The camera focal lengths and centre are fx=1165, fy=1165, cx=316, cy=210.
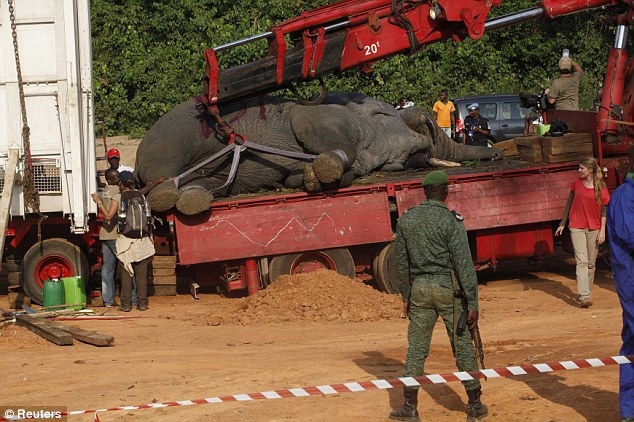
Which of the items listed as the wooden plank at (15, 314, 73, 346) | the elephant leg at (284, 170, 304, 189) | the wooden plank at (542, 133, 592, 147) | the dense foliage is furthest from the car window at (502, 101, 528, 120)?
the wooden plank at (15, 314, 73, 346)

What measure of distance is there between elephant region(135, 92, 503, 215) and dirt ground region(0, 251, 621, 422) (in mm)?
1563

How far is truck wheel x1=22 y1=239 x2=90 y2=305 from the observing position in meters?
15.2

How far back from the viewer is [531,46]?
30500mm

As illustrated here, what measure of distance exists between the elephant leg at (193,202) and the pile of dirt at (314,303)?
4.18 ft

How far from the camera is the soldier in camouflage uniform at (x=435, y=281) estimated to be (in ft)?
29.2

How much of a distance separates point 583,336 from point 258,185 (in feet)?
18.2

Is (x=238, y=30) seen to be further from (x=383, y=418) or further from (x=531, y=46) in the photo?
(x=383, y=418)

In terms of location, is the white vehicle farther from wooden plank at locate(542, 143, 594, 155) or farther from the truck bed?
wooden plank at locate(542, 143, 594, 155)

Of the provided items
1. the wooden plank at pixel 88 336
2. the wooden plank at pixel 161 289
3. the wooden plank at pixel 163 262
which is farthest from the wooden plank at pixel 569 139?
the wooden plank at pixel 88 336

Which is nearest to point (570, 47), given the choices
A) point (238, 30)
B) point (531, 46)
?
point (531, 46)

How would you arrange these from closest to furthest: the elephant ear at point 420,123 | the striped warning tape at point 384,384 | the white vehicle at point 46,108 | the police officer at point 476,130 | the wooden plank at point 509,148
Answer: the striped warning tape at point 384,384
the white vehicle at point 46,108
the elephant ear at point 420,123
the wooden plank at point 509,148
the police officer at point 476,130

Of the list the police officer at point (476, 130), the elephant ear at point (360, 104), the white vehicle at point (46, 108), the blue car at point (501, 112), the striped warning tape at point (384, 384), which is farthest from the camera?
the blue car at point (501, 112)

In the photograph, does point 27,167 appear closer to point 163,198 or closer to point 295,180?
point 163,198

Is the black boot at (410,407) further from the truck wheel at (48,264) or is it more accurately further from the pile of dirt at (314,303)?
the truck wheel at (48,264)
